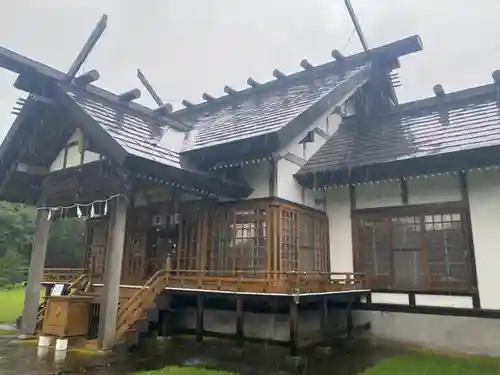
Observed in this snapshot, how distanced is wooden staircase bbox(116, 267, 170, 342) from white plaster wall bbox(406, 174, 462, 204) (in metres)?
6.25

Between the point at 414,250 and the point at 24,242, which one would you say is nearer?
the point at 414,250

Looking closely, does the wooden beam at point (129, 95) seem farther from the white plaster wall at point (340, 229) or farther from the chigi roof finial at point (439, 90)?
the chigi roof finial at point (439, 90)

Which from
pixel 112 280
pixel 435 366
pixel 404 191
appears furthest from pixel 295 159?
pixel 435 366

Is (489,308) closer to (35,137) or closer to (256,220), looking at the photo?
(256,220)

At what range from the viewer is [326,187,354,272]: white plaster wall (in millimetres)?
11281

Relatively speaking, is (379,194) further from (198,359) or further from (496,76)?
(198,359)

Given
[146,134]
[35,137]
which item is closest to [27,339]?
[35,137]

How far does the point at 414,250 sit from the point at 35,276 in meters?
9.33

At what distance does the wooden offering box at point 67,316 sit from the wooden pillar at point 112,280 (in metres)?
0.92

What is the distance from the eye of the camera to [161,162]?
29.5 ft

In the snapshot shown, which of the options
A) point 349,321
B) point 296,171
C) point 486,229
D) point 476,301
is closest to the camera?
point 476,301

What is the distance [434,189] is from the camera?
33.8ft

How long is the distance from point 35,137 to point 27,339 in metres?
4.84

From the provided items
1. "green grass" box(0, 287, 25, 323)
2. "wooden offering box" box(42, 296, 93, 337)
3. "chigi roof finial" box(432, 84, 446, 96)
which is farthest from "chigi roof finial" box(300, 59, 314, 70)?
"green grass" box(0, 287, 25, 323)
